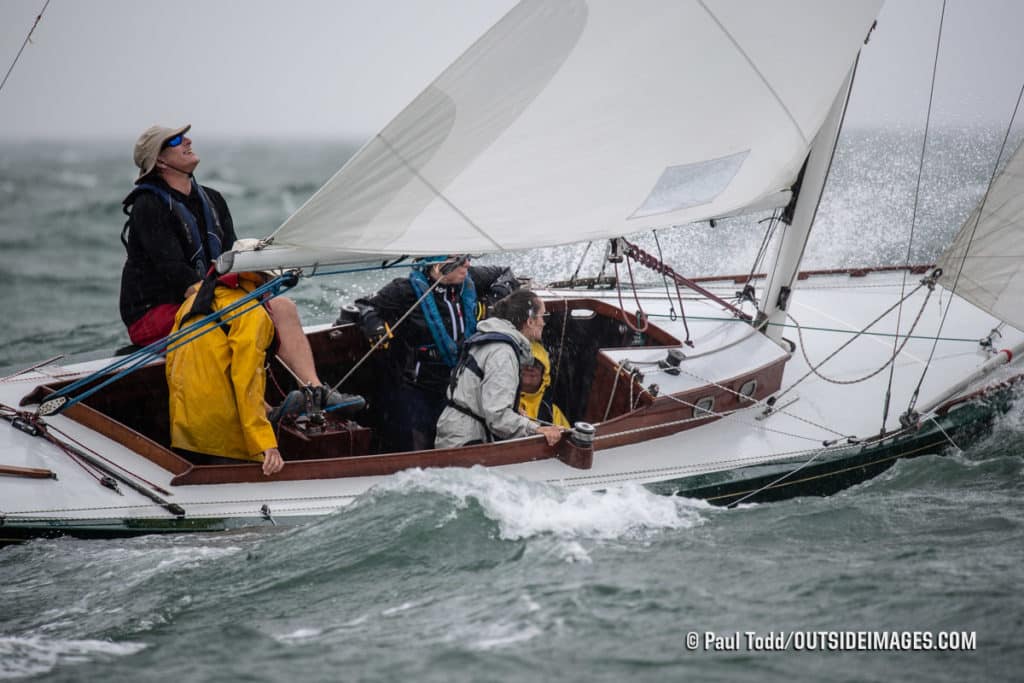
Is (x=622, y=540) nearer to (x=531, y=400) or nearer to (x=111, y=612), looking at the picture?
(x=531, y=400)

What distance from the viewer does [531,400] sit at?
418 cm

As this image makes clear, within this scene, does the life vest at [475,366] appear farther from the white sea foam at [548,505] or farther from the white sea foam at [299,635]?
the white sea foam at [299,635]

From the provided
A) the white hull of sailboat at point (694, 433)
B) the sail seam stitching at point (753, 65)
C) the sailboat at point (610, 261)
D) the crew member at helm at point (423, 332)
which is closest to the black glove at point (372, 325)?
the crew member at helm at point (423, 332)

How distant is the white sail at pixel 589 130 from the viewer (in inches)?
A: 127

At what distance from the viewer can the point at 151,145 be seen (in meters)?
3.71

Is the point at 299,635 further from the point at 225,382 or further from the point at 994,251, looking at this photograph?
the point at 994,251

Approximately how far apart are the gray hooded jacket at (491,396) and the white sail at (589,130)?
0.42 meters

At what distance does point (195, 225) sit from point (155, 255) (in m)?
0.23

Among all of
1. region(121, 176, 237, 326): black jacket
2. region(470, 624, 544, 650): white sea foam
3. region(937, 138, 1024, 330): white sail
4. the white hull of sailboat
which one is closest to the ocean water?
region(470, 624, 544, 650): white sea foam

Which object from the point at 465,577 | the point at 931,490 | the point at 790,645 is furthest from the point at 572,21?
the point at 931,490

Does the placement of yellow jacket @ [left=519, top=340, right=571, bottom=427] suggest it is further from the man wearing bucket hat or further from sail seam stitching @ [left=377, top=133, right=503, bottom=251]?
the man wearing bucket hat

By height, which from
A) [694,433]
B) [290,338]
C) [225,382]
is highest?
[290,338]

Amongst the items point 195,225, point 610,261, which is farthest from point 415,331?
point 195,225

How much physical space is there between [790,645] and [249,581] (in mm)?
1739
